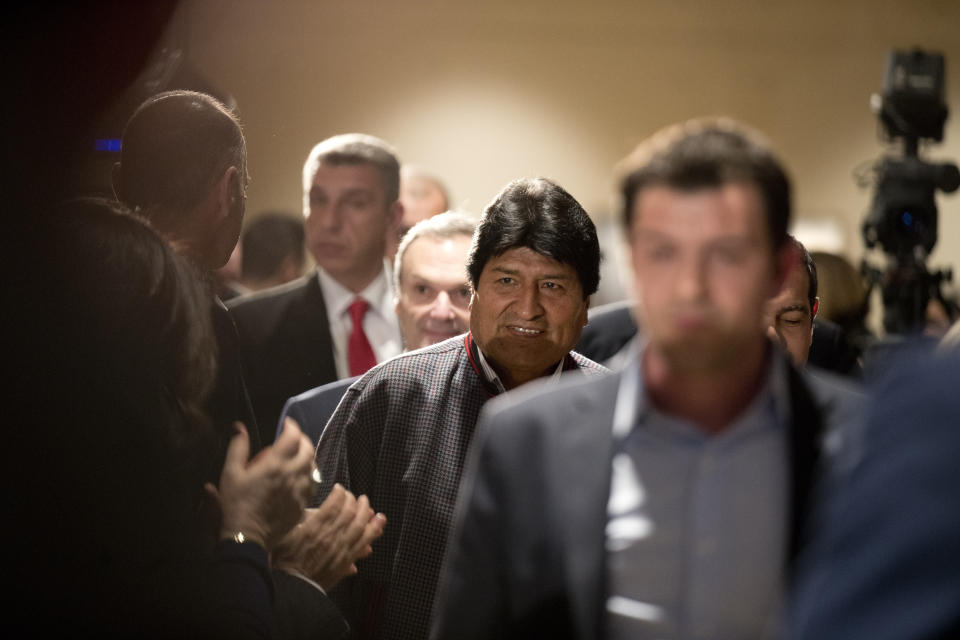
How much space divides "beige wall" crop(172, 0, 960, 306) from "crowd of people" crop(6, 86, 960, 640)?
182 mm

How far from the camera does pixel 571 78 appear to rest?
2906 millimetres

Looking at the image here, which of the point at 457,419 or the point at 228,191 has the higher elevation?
the point at 228,191

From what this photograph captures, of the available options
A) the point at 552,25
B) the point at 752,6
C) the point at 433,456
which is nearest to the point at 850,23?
the point at 752,6

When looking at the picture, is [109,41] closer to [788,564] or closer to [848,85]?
[788,564]

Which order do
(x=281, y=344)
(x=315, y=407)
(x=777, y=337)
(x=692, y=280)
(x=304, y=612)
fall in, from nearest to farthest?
1. (x=692, y=280)
2. (x=777, y=337)
3. (x=304, y=612)
4. (x=315, y=407)
5. (x=281, y=344)

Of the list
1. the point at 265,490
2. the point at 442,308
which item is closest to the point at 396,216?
the point at 442,308

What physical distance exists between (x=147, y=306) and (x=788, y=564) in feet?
3.92

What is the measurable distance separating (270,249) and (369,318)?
838mm

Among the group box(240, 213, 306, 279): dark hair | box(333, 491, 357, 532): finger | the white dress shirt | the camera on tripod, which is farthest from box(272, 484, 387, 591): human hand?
the camera on tripod

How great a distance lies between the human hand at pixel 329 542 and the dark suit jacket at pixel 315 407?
132 millimetres

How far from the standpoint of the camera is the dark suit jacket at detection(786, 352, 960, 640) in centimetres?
70

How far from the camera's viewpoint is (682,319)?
1.09 meters

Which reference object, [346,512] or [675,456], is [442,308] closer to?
[346,512]

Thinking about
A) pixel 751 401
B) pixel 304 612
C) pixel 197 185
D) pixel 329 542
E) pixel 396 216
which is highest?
pixel 197 185
